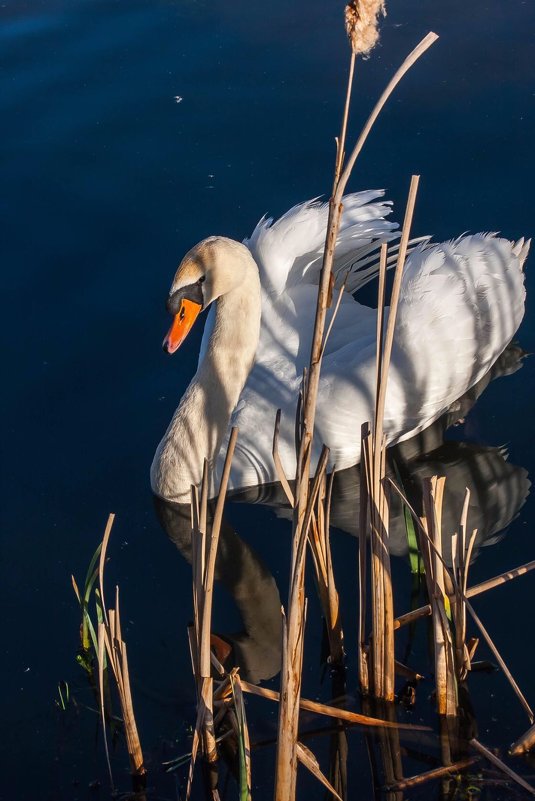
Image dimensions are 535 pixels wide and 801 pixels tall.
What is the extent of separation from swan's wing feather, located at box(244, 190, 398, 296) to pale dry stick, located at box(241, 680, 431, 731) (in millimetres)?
2742

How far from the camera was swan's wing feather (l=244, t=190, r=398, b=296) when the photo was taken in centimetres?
609

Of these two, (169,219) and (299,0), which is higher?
(299,0)

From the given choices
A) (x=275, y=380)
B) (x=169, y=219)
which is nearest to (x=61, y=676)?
(x=275, y=380)

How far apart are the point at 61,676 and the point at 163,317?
2678mm

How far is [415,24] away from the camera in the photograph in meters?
8.86

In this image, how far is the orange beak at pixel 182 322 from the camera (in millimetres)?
5051

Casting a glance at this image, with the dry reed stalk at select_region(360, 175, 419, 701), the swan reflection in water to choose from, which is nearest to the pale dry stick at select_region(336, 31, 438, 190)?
the dry reed stalk at select_region(360, 175, 419, 701)

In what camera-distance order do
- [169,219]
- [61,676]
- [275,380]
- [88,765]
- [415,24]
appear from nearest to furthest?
[88,765], [61,676], [275,380], [169,219], [415,24]

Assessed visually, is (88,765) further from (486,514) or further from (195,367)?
(195,367)

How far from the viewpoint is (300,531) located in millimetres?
2988

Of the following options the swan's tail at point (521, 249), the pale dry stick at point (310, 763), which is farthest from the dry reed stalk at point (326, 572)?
the swan's tail at point (521, 249)

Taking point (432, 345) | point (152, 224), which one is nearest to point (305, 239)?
point (432, 345)

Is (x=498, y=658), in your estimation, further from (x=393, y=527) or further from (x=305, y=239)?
(x=305, y=239)

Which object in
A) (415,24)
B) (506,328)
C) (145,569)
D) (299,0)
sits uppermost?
(299,0)
